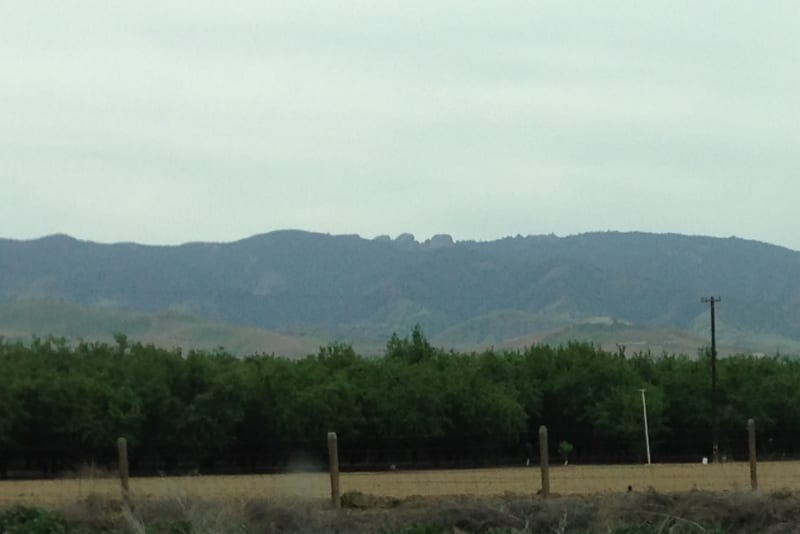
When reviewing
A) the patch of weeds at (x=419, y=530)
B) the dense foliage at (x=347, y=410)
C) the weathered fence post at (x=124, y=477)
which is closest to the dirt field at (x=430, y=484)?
the weathered fence post at (x=124, y=477)

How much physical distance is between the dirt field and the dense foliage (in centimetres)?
894

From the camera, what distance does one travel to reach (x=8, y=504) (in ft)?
72.3

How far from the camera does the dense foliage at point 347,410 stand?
4078 centimetres

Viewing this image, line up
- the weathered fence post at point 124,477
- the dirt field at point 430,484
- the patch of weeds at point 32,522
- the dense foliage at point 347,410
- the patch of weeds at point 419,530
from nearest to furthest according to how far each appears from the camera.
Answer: the patch of weeds at point 419,530 < the patch of weeds at point 32,522 < the weathered fence post at point 124,477 < the dirt field at point 430,484 < the dense foliage at point 347,410

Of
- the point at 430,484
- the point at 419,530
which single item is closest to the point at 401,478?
the point at 430,484

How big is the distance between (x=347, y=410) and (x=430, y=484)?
17.1 metres

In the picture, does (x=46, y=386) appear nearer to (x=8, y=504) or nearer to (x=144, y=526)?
(x=8, y=504)

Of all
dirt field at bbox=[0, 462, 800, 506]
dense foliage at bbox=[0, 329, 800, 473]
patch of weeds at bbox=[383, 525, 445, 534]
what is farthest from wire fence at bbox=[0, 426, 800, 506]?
patch of weeds at bbox=[383, 525, 445, 534]

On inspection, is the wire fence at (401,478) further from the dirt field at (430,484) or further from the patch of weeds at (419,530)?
the patch of weeds at (419,530)

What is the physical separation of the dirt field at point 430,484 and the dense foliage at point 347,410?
29.3ft

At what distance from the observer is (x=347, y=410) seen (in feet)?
141

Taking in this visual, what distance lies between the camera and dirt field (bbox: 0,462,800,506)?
2230cm

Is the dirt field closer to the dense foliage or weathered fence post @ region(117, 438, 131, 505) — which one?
weathered fence post @ region(117, 438, 131, 505)

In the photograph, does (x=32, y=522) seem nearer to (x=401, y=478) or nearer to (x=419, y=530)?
(x=419, y=530)
